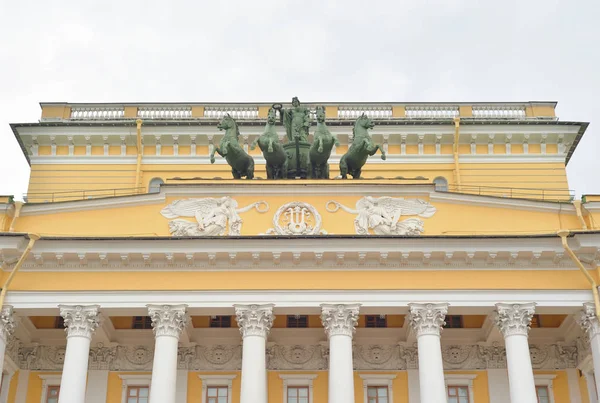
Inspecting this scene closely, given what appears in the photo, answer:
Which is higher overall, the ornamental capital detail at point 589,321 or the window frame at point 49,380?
the ornamental capital detail at point 589,321

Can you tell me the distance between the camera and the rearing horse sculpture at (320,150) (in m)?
22.5

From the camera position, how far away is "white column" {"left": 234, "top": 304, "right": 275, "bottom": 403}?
19.2m

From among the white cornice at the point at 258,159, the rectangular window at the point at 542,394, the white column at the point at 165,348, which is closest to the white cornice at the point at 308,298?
the white column at the point at 165,348

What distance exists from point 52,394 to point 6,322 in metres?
2.97

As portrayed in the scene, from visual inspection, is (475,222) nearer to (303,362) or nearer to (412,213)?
(412,213)

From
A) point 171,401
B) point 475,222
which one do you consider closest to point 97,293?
point 171,401

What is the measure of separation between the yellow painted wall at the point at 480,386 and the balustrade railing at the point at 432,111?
947 centimetres

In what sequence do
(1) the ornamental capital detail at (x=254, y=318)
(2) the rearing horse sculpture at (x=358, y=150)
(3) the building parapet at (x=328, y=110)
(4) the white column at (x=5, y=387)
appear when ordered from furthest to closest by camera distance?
1. (3) the building parapet at (x=328, y=110)
2. (2) the rearing horse sculpture at (x=358, y=150)
3. (4) the white column at (x=5, y=387)
4. (1) the ornamental capital detail at (x=254, y=318)

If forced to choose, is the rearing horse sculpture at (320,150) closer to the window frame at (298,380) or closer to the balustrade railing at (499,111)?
the window frame at (298,380)

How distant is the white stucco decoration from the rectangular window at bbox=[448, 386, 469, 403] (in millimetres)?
5086

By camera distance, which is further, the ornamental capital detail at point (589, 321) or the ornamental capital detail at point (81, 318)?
the ornamental capital detail at point (81, 318)

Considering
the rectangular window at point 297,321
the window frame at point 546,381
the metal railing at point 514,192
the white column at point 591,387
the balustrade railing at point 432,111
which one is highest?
the balustrade railing at point 432,111

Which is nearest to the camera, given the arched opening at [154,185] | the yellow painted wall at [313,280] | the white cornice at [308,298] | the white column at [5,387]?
the white cornice at [308,298]

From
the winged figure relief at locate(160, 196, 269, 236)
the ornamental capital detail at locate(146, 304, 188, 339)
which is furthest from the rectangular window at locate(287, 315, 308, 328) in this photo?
the ornamental capital detail at locate(146, 304, 188, 339)
